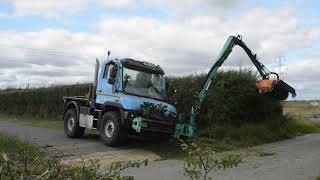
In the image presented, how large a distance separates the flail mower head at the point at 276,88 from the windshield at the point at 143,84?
12.6 ft

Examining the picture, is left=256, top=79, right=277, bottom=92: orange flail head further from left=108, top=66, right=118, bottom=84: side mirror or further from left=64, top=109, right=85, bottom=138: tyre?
left=64, top=109, right=85, bottom=138: tyre

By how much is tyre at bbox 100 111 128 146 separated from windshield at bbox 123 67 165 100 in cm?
105

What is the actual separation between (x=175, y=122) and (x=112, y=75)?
276cm

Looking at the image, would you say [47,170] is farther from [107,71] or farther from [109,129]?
[107,71]

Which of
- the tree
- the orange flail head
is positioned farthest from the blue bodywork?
the tree

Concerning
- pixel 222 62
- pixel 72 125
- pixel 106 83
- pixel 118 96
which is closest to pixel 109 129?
pixel 118 96

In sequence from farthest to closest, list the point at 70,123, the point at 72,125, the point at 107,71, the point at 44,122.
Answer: the point at 44,122 < the point at 70,123 < the point at 72,125 < the point at 107,71

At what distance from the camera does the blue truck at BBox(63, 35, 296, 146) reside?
1534 cm

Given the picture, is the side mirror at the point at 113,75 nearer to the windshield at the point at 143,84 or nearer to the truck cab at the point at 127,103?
the truck cab at the point at 127,103

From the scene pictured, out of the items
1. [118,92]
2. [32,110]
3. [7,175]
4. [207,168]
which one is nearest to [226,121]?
[118,92]

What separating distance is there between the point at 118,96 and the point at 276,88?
615 cm

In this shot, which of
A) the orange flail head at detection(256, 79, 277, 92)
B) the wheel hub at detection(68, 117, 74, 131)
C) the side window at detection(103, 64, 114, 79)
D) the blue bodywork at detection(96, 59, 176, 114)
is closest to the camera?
the blue bodywork at detection(96, 59, 176, 114)

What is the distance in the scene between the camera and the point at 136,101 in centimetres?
1559

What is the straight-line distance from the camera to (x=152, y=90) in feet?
54.6
